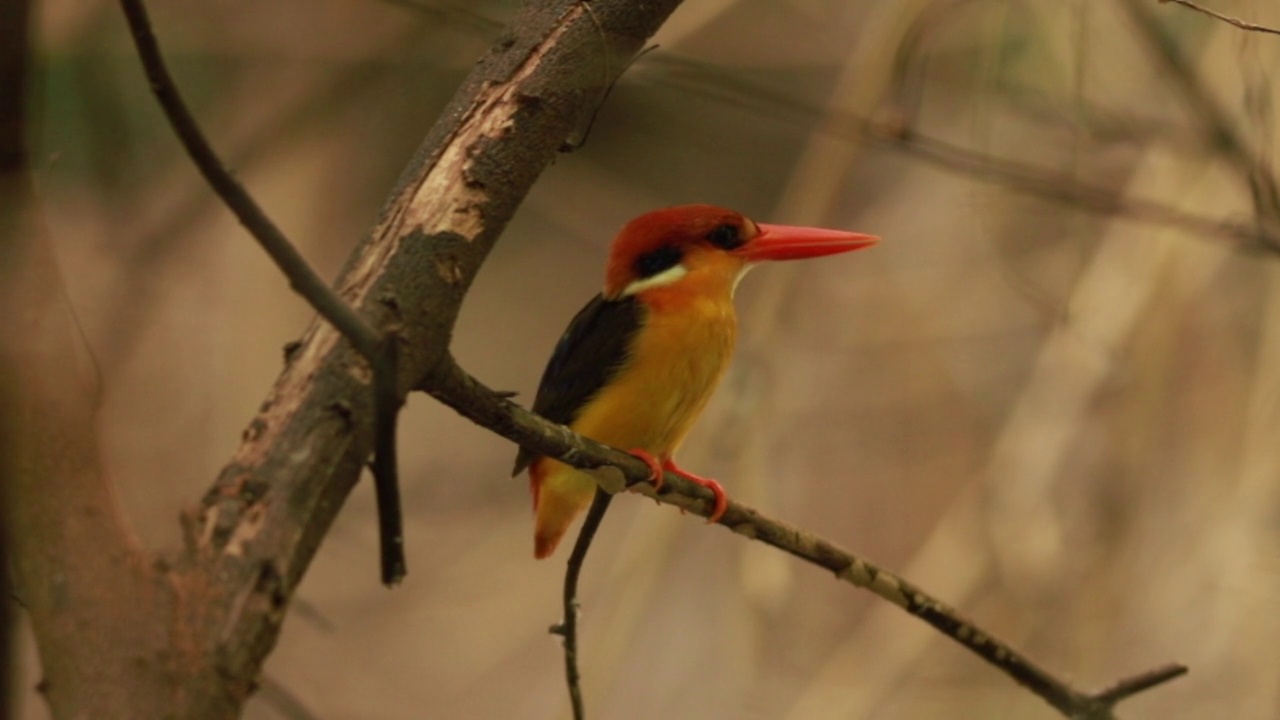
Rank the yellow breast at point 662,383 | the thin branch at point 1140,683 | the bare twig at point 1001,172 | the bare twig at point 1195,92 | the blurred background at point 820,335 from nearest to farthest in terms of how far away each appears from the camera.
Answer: the thin branch at point 1140,683 → the yellow breast at point 662,383 → the bare twig at point 1001,172 → the bare twig at point 1195,92 → the blurred background at point 820,335

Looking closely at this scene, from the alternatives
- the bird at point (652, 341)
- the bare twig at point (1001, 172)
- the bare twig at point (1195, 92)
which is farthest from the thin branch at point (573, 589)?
the bare twig at point (1195, 92)

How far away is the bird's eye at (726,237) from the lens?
6.24ft

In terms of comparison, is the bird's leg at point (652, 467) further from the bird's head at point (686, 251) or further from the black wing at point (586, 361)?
the bird's head at point (686, 251)

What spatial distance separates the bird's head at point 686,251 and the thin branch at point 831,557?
1.27ft

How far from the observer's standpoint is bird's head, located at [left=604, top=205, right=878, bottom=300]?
1.87 metres

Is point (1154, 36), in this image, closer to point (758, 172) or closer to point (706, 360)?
point (706, 360)

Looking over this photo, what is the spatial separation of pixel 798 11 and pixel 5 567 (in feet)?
10.7

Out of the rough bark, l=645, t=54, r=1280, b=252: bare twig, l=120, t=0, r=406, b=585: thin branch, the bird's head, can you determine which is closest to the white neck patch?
the bird's head

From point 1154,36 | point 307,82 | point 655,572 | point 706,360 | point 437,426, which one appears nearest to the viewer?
point 706,360

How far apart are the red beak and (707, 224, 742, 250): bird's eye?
0.5 inches

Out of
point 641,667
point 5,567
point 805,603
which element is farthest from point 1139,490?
point 5,567

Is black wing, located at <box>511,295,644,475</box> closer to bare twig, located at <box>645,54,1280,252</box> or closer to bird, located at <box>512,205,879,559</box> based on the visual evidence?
bird, located at <box>512,205,879,559</box>

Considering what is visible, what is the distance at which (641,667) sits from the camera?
147 inches

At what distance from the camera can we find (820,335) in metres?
3.65
